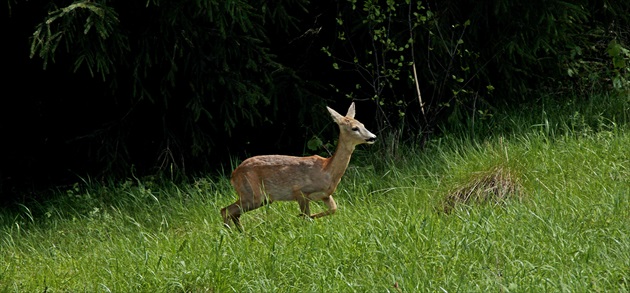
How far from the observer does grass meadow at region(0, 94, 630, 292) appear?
591 cm

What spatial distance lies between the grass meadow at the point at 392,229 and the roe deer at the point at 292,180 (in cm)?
15

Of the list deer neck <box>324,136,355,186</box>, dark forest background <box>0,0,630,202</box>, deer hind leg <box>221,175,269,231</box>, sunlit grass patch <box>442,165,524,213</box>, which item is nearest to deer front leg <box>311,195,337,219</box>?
deer neck <box>324,136,355,186</box>

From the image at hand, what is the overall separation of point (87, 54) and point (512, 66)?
4.07 meters

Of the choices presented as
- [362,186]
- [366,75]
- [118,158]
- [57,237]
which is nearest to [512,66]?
[366,75]

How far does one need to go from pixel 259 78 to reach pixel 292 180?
7.67ft

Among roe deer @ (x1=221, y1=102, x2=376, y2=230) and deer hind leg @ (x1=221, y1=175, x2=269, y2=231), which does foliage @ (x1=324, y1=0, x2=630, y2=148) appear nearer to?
roe deer @ (x1=221, y1=102, x2=376, y2=230)

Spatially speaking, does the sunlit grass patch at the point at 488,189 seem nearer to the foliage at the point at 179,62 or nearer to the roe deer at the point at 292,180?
the roe deer at the point at 292,180

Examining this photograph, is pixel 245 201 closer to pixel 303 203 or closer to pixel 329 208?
pixel 303 203

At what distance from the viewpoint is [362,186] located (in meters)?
8.27

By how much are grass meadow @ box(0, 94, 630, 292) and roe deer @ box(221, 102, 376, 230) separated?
0.15 meters

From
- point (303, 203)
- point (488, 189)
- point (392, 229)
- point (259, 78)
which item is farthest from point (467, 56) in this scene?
point (392, 229)

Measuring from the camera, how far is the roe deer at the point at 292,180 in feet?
24.1

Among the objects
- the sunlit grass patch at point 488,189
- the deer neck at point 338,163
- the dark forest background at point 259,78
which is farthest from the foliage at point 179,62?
the sunlit grass patch at point 488,189

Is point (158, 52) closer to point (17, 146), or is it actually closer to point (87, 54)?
point (87, 54)
